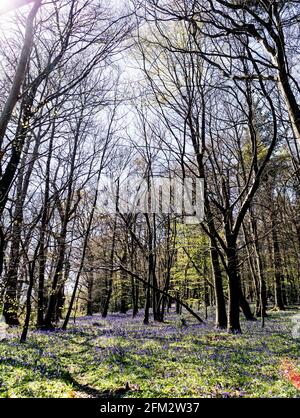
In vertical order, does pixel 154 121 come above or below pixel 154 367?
above

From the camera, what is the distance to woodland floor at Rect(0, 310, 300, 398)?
486cm

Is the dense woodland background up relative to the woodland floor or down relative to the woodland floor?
up

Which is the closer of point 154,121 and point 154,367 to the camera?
point 154,367

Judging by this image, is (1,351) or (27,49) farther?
(1,351)

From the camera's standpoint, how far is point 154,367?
21.4 ft

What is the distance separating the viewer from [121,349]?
8.54m

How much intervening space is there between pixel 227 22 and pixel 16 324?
16.3m

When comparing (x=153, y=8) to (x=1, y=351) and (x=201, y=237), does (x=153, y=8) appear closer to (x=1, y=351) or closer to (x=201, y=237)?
(x=1, y=351)

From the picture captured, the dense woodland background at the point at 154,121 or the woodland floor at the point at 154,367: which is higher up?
the dense woodland background at the point at 154,121

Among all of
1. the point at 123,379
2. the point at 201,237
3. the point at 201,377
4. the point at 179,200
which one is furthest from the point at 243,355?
the point at 201,237

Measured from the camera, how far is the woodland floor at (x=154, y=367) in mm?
4855
